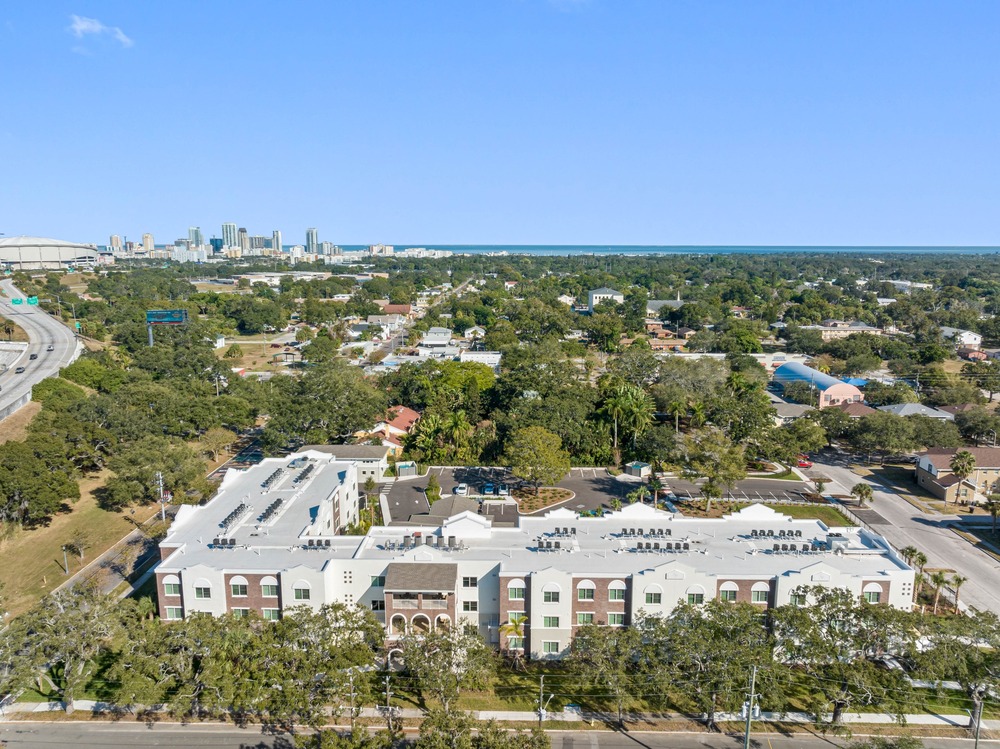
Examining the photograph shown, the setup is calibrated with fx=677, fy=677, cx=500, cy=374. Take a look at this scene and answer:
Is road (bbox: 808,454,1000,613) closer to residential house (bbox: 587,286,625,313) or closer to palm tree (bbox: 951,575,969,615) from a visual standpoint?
palm tree (bbox: 951,575,969,615)

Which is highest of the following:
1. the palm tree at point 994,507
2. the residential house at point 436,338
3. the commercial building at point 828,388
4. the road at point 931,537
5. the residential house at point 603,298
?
the residential house at point 603,298

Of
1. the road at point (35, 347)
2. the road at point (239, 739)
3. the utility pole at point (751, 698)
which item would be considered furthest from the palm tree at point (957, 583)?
the road at point (35, 347)

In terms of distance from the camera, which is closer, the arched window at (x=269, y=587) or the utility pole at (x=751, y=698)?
the utility pole at (x=751, y=698)

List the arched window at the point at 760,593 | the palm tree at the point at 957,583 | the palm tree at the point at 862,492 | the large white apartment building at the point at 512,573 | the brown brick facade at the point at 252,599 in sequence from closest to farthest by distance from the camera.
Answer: the large white apartment building at the point at 512,573
the arched window at the point at 760,593
the brown brick facade at the point at 252,599
the palm tree at the point at 957,583
the palm tree at the point at 862,492

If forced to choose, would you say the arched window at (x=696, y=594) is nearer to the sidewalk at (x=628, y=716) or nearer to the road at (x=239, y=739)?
the sidewalk at (x=628, y=716)

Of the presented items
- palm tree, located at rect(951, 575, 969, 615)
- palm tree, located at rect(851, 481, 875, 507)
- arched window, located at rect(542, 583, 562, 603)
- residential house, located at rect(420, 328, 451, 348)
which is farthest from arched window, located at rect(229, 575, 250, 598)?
residential house, located at rect(420, 328, 451, 348)
